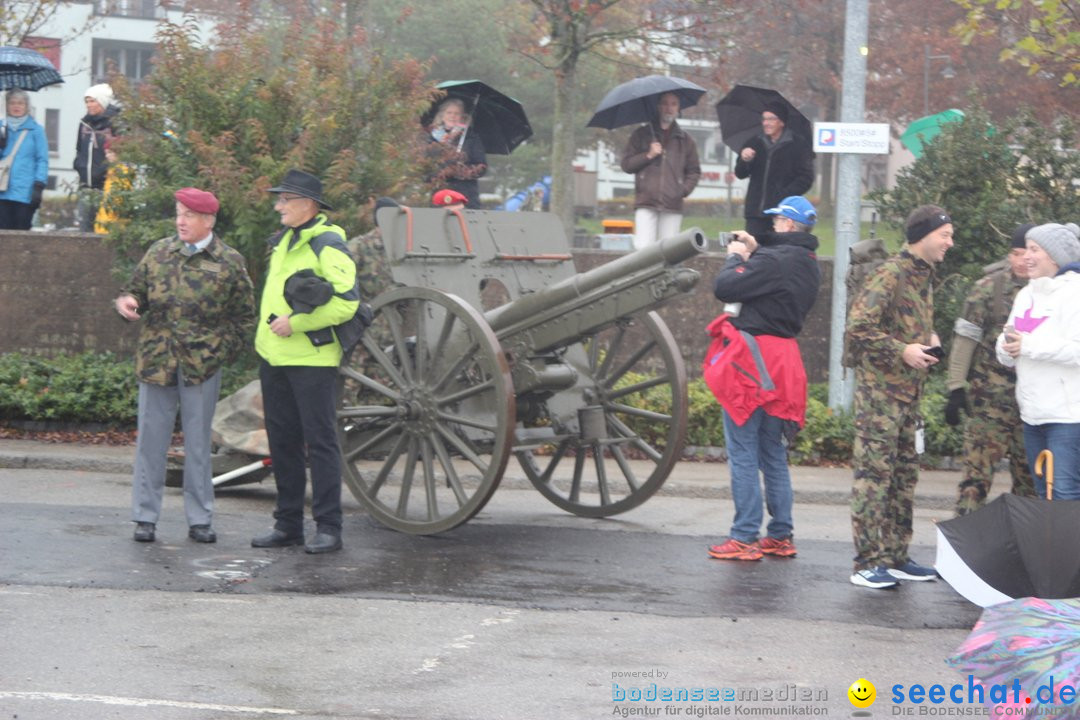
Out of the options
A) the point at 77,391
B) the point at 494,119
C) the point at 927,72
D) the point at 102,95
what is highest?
the point at 927,72

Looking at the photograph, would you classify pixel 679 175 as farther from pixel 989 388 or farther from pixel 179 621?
pixel 179 621

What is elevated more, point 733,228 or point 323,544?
point 733,228

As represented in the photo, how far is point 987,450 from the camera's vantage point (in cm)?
791

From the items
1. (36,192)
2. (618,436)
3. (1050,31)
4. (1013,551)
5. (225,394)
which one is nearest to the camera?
(1013,551)

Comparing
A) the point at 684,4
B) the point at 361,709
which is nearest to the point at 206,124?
the point at 361,709

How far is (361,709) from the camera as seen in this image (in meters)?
5.43

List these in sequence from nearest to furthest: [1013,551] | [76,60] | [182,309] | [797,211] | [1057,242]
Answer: [1013,551] → [1057,242] → [797,211] → [182,309] → [76,60]

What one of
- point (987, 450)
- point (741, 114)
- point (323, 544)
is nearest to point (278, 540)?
point (323, 544)

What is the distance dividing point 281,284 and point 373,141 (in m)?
3.81

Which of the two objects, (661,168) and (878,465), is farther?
(661,168)

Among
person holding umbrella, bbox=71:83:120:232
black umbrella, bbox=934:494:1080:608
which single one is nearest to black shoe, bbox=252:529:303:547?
black umbrella, bbox=934:494:1080:608

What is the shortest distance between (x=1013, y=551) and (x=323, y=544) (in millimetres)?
3490

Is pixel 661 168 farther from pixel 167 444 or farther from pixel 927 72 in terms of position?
pixel 927 72

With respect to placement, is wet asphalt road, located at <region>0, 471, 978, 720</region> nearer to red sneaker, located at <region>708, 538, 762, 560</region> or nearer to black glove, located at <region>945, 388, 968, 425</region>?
red sneaker, located at <region>708, 538, 762, 560</region>
